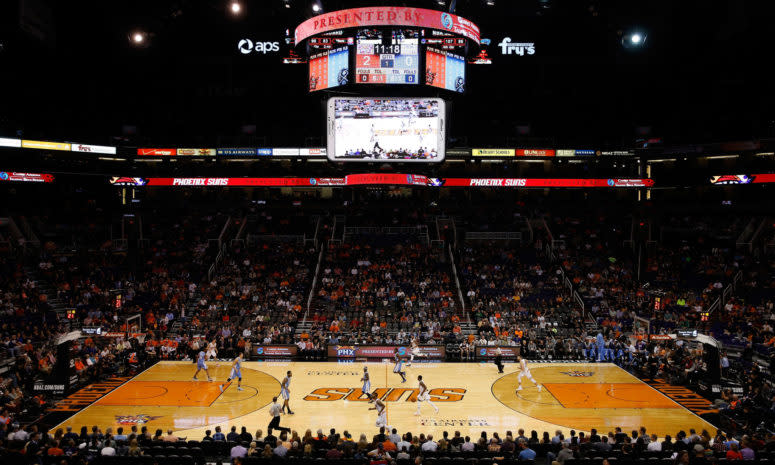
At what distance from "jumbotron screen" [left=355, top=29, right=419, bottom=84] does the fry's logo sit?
38.9ft

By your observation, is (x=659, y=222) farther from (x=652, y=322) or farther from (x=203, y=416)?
(x=203, y=416)

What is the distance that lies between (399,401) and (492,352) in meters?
8.00

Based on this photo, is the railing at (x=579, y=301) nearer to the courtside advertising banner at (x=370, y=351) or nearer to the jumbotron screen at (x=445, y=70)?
the courtside advertising banner at (x=370, y=351)

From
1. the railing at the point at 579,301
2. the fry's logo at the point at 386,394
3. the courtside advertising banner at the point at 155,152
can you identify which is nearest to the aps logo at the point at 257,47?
the courtside advertising banner at the point at 155,152

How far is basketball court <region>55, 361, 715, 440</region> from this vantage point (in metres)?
17.4

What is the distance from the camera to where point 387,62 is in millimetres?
20906

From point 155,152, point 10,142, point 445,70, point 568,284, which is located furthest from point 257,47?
point 568,284

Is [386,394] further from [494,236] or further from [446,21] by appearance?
[494,236]

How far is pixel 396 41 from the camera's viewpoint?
68.3 feet

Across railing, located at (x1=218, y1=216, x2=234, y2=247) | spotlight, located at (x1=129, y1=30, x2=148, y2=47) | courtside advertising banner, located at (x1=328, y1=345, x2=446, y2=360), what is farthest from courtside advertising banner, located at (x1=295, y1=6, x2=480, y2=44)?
railing, located at (x1=218, y1=216, x2=234, y2=247)

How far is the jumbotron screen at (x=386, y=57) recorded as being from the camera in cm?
2077

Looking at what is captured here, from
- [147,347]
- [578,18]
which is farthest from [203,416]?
[578,18]

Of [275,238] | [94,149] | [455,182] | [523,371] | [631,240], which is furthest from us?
[275,238]

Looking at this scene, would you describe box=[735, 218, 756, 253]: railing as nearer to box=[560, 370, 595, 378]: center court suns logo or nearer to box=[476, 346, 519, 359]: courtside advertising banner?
box=[560, 370, 595, 378]: center court suns logo
